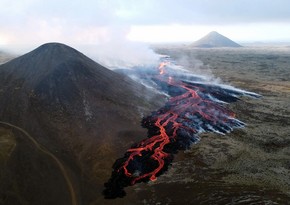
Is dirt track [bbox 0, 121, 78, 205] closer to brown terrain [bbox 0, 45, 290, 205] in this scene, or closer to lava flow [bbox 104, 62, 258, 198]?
brown terrain [bbox 0, 45, 290, 205]

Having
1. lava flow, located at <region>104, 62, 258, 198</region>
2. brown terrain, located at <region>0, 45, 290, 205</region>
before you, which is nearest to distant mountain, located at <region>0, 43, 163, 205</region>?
brown terrain, located at <region>0, 45, 290, 205</region>

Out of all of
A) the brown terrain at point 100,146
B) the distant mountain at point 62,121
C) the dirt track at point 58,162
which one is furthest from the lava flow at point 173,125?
the dirt track at point 58,162

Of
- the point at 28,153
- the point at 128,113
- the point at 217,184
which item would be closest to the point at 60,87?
the point at 128,113

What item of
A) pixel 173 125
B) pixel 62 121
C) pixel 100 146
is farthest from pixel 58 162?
pixel 173 125

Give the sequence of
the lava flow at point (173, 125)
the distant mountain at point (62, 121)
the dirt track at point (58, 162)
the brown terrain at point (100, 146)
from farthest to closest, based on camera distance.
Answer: the lava flow at point (173, 125) < the distant mountain at point (62, 121) < the brown terrain at point (100, 146) < the dirt track at point (58, 162)

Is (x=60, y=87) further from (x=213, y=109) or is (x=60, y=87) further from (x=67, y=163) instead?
(x=213, y=109)

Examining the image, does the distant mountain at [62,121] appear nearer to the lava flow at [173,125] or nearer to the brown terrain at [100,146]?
→ the brown terrain at [100,146]
